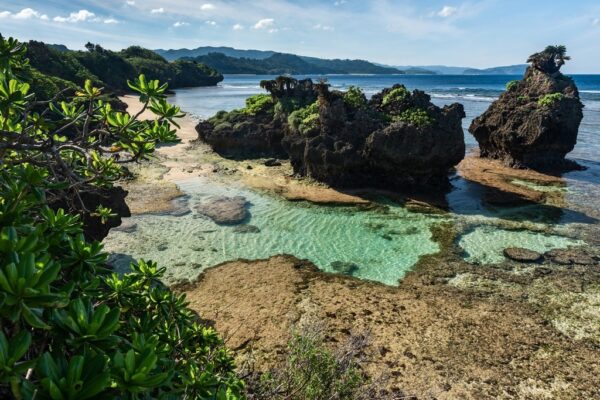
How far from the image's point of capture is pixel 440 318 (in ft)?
35.9

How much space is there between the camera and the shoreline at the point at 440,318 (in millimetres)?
8930

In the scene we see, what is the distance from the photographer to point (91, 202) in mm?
13383

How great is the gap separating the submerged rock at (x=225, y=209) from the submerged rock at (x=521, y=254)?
11.1m

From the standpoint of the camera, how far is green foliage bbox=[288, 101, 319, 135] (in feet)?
80.0

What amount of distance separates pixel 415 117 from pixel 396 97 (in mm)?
2501

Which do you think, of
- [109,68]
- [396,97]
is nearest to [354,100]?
[396,97]

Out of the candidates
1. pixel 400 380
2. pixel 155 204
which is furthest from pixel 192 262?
pixel 400 380

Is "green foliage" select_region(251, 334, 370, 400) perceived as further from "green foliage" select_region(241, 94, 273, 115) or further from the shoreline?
"green foliage" select_region(241, 94, 273, 115)

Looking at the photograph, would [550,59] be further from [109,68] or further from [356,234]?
[109,68]

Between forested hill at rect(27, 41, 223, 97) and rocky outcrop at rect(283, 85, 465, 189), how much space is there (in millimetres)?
22768

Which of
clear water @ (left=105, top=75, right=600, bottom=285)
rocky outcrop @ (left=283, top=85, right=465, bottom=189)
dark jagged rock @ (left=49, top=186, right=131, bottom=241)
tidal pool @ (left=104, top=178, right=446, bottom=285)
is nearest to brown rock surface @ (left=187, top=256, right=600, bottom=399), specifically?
tidal pool @ (left=104, top=178, right=446, bottom=285)

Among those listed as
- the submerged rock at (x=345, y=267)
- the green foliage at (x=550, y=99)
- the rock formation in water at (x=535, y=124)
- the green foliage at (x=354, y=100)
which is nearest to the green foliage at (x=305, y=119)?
the green foliage at (x=354, y=100)

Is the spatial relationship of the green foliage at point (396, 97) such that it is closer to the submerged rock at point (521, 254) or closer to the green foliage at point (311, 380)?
the submerged rock at point (521, 254)

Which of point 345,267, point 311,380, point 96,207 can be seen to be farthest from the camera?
point 345,267
